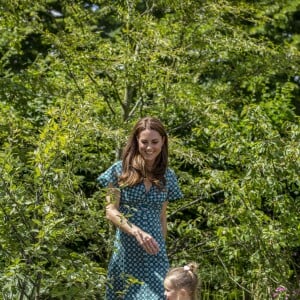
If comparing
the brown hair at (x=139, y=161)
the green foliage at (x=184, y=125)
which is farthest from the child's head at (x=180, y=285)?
the brown hair at (x=139, y=161)

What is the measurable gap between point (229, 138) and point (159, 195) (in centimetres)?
96

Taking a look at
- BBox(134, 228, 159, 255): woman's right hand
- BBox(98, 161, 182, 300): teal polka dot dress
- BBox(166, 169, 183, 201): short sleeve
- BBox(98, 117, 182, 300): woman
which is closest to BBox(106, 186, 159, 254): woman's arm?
BBox(134, 228, 159, 255): woman's right hand

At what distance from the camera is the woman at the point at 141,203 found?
484 cm

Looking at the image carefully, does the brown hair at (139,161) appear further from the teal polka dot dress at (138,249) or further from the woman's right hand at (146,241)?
the woman's right hand at (146,241)

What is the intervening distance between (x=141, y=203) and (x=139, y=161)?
233 mm

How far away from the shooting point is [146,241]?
4598mm

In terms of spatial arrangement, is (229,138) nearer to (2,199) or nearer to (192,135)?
(192,135)

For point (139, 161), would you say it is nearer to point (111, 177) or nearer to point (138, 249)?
point (111, 177)

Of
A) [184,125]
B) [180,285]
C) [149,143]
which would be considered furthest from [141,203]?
[184,125]

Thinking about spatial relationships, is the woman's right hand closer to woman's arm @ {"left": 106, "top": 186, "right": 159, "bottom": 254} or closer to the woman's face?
woman's arm @ {"left": 106, "top": 186, "right": 159, "bottom": 254}

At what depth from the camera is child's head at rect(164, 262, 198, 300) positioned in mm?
4566

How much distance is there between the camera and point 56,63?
21.7ft

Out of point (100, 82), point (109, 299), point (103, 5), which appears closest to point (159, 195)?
point (109, 299)

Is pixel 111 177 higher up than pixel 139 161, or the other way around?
pixel 139 161
